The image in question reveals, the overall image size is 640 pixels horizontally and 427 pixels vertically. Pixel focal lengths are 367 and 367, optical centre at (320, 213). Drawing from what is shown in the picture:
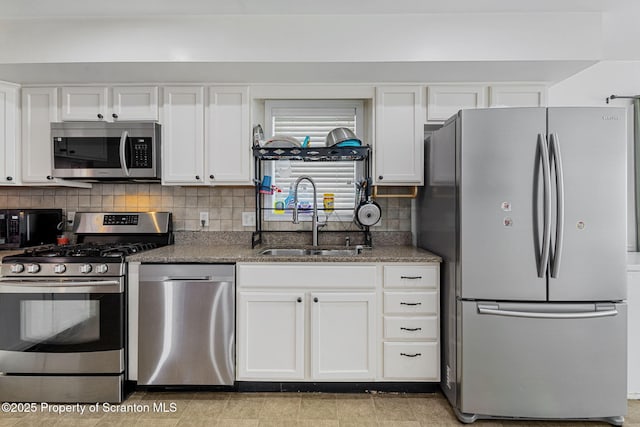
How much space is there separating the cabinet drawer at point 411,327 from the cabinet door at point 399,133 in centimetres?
94

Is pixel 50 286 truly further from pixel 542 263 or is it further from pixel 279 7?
pixel 542 263

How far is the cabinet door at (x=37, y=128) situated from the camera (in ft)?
8.57

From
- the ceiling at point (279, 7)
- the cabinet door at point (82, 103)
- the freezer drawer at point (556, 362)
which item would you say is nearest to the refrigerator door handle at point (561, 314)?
the freezer drawer at point (556, 362)

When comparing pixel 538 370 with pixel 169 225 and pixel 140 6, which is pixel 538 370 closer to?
pixel 169 225

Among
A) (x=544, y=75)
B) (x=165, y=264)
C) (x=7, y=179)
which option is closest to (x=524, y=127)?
(x=544, y=75)

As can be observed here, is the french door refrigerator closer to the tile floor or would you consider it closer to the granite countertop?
the tile floor

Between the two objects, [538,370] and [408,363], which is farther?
[408,363]

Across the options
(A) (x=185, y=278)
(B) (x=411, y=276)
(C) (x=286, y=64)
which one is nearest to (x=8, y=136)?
(A) (x=185, y=278)

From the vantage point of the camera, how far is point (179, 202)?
292cm

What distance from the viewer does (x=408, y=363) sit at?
7.45ft

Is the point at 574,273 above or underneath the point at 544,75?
underneath

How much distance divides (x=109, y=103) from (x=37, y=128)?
55 centimetres

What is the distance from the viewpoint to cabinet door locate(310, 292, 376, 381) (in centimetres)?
225

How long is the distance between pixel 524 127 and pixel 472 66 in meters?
0.59
